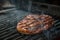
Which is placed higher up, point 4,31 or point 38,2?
point 38,2

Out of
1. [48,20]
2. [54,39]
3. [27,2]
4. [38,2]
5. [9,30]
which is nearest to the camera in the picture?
[54,39]

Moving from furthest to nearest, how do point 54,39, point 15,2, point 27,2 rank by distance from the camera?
1. point 15,2
2. point 27,2
3. point 54,39

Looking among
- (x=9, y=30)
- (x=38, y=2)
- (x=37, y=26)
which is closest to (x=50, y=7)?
(x=38, y=2)

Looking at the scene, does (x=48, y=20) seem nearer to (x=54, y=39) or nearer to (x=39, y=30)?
(x=39, y=30)

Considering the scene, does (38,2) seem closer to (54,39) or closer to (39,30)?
(39,30)

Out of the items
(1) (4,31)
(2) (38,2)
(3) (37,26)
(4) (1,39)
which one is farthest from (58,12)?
(4) (1,39)

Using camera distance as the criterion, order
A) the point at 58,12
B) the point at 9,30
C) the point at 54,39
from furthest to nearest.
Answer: the point at 58,12, the point at 9,30, the point at 54,39

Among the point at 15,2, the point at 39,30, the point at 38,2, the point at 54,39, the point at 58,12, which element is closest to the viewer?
the point at 54,39

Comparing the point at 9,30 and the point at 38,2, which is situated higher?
the point at 38,2

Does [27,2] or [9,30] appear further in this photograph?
[27,2]
